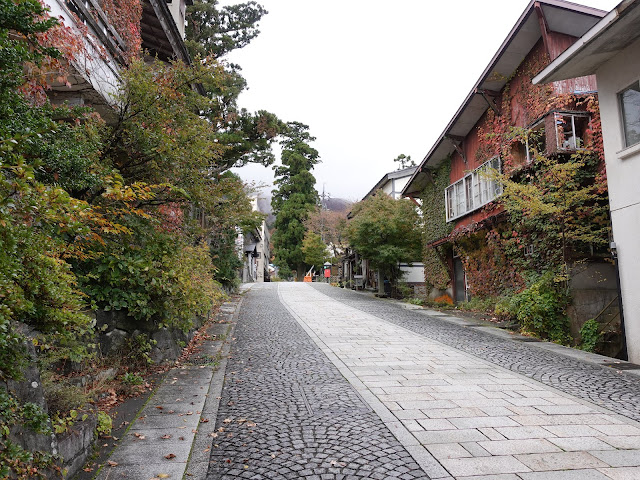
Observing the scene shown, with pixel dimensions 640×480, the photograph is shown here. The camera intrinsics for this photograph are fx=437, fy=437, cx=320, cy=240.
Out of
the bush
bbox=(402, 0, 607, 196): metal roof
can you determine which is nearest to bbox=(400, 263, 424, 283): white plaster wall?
bbox=(402, 0, 607, 196): metal roof

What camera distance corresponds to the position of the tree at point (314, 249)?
4472 cm

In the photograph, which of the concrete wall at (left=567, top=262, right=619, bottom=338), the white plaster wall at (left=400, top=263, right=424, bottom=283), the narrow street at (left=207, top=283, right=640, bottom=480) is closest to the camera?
the narrow street at (left=207, top=283, right=640, bottom=480)

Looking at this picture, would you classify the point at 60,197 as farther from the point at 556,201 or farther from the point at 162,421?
the point at 556,201

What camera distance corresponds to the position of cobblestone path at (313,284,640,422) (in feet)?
17.4

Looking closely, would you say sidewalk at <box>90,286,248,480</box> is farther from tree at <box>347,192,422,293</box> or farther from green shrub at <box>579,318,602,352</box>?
tree at <box>347,192,422,293</box>

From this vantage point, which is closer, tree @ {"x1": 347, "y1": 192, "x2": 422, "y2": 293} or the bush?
the bush

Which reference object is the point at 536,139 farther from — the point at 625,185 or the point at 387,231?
the point at 387,231

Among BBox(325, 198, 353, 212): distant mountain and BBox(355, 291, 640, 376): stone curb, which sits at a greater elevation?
BBox(325, 198, 353, 212): distant mountain

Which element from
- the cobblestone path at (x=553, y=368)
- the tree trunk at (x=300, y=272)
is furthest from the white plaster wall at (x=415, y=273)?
the tree trunk at (x=300, y=272)

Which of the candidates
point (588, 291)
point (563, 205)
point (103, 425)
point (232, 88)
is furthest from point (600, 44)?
point (232, 88)

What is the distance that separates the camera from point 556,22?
471 inches

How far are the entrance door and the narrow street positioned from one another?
9685mm

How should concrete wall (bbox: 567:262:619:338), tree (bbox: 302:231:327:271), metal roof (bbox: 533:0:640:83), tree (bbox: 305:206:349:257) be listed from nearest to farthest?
metal roof (bbox: 533:0:640:83), concrete wall (bbox: 567:262:619:338), tree (bbox: 305:206:349:257), tree (bbox: 302:231:327:271)

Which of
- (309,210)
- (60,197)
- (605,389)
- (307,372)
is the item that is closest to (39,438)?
→ (60,197)
